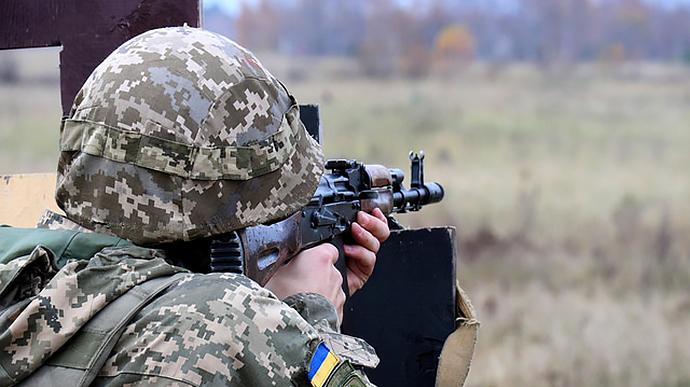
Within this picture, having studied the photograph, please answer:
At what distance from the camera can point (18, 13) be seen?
2.94m

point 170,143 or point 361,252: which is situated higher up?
point 170,143

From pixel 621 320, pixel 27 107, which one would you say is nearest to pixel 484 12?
pixel 27 107

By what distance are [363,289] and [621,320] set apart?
6.30m

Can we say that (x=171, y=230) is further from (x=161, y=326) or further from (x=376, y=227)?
(x=376, y=227)

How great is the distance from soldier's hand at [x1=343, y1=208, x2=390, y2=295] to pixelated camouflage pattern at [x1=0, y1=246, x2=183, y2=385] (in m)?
1.01

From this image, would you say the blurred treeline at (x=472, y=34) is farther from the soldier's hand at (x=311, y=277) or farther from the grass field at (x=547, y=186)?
the soldier's hand at (x=311, y=277)

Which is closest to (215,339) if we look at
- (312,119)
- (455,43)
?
(312,119)

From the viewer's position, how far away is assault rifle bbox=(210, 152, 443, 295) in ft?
6.27

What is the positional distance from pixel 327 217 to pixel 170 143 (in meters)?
0.79

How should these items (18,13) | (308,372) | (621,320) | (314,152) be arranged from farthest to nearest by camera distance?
(621,320), (18,13), (314,152), (308,372)

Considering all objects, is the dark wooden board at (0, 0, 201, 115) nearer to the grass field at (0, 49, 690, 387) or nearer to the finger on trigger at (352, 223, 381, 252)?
the finger on trigger at (352, 223, 381, 252)

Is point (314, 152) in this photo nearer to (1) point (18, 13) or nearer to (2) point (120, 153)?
(2) point (120, 153)

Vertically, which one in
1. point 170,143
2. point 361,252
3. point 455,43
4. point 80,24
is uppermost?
point 80,24

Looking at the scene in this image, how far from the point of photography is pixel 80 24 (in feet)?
9.37
